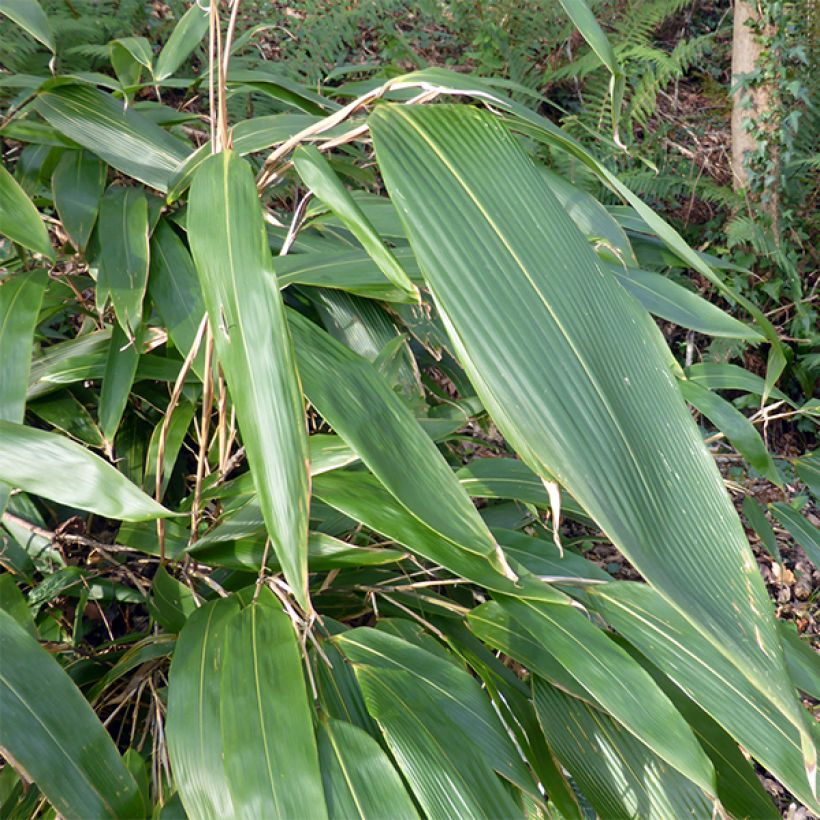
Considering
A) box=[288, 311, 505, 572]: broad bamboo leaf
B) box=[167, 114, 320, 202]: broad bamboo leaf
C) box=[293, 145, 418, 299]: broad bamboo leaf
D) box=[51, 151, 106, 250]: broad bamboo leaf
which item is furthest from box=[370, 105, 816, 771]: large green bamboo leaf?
box=[51, 151, 106, 250]: broad bamboo leaf

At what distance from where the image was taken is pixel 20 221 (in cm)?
70

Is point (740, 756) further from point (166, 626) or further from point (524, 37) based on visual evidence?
point (524, 37)

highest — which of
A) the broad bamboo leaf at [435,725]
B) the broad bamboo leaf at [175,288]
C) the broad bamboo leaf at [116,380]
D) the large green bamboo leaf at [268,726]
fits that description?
the broad bamboo leaf at [175,288]

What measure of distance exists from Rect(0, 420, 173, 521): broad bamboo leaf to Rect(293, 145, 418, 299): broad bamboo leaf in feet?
0.89

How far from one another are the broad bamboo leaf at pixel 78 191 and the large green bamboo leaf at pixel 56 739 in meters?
0.48

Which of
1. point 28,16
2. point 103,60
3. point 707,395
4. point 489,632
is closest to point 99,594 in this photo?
point 489,632

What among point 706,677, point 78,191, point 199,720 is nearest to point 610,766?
point 706,677

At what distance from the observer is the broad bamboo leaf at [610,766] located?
0.66 m

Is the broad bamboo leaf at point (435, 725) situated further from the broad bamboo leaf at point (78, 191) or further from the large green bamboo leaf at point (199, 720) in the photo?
the broad bamboo leaf at point (78, 191)

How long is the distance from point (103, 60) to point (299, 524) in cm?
170

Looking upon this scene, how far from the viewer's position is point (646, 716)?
0.60m

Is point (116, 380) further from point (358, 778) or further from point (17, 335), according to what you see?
point (358, 778)

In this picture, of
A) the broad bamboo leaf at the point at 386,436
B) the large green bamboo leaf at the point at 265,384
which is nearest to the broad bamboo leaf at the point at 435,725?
the broad bamboo leaf at the point at 386,436

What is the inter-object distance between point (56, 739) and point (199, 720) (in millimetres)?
98
